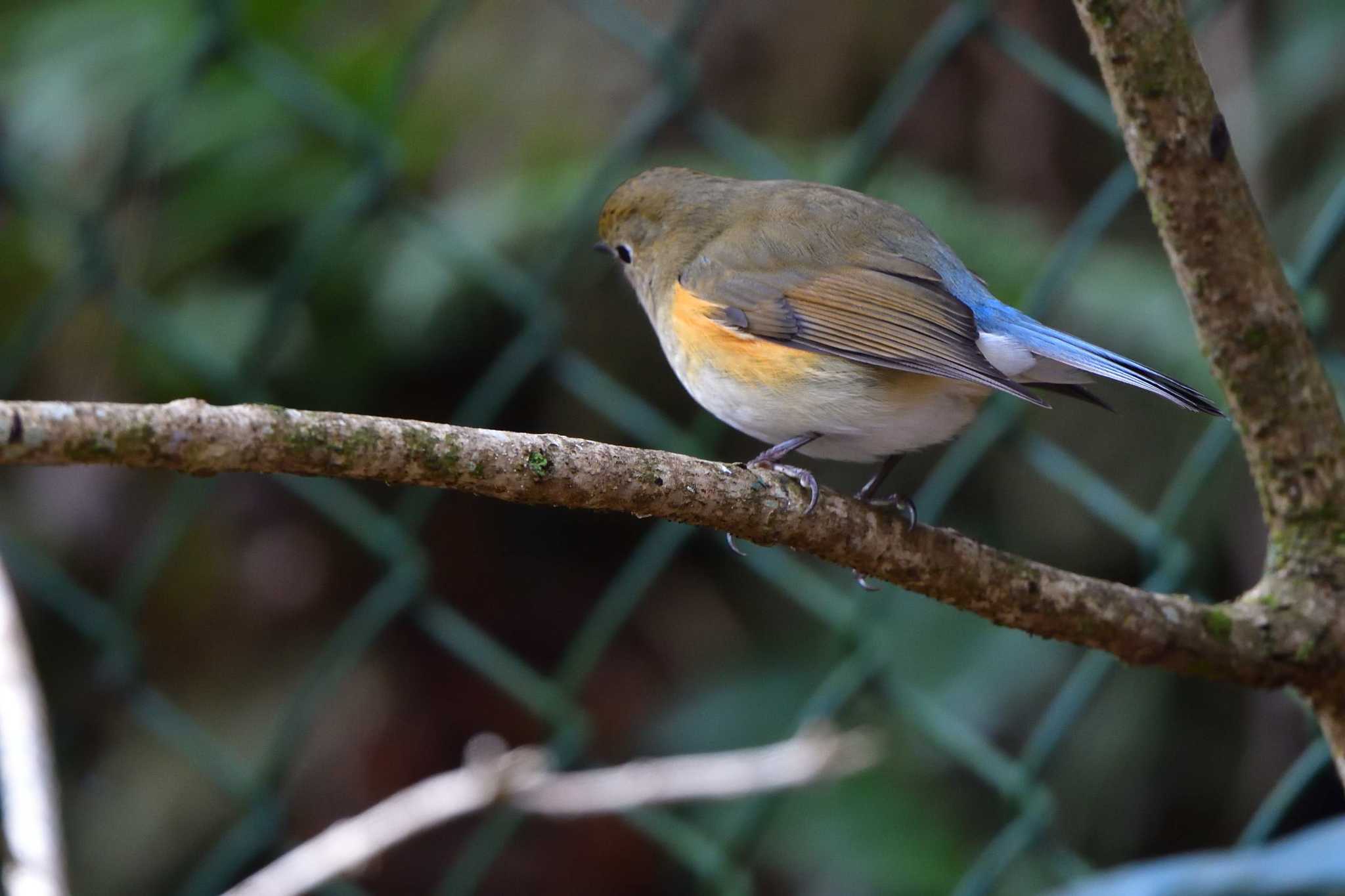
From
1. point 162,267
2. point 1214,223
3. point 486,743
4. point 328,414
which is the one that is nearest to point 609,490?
point 328,414

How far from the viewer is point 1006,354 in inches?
65.9

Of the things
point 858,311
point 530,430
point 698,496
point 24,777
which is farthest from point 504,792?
point 530,430

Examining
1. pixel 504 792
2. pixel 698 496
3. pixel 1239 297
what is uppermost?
pixel 1239 297

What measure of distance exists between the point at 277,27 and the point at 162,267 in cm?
64

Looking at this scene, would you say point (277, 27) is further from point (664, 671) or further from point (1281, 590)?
point (1281, 590)

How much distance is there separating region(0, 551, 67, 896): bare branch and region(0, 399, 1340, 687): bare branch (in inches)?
31.7

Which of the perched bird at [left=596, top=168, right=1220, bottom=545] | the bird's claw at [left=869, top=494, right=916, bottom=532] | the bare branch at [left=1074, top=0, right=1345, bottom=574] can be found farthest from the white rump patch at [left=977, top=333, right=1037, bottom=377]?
the bare branch at [left=1074, top=0, right=1345, bottom=574]

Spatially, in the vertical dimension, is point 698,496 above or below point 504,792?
above

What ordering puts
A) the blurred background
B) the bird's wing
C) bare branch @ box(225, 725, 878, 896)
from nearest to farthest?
bare branch @ box(225, 725, 878, 896) → the bird's wing → the blurred background

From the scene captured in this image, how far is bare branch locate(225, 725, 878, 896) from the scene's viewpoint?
1.45 metres

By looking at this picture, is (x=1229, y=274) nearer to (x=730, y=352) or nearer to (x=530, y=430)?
(x=730, y=352)

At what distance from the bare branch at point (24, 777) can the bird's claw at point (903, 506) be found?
89 cm

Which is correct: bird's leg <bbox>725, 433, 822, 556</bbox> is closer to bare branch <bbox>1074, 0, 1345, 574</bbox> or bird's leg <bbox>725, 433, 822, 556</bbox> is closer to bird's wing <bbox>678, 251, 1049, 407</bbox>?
bird's wing <bbox>678, 251, 1049, 407</bbox>

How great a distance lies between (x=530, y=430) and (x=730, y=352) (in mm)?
1271
